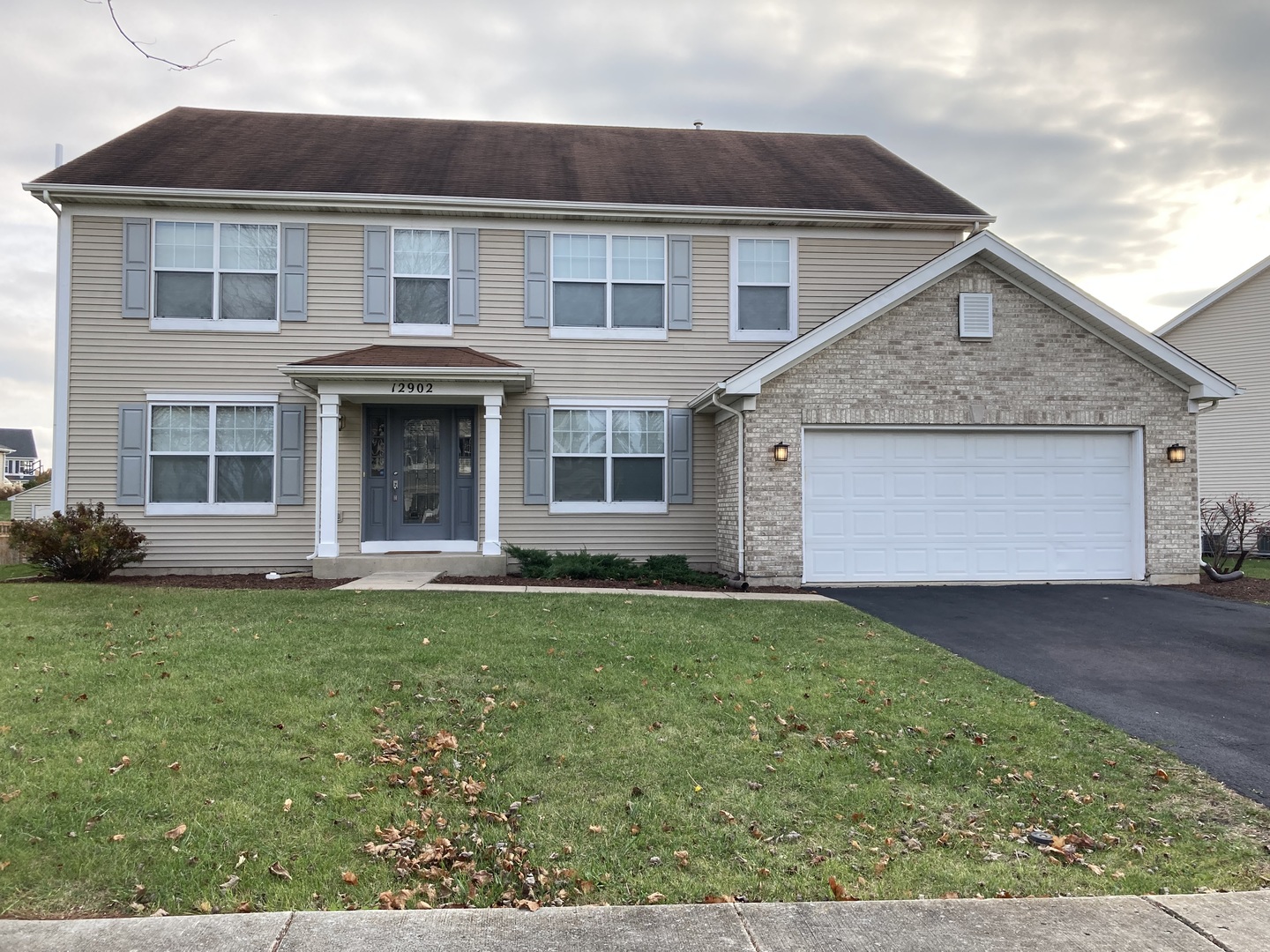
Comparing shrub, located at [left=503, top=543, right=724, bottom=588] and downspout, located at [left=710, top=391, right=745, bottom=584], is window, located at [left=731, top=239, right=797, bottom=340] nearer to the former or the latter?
downspout, located at [left=710, top=391, right=745, bottom=584]

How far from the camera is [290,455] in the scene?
41.8ft

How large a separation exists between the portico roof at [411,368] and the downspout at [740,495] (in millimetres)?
3261

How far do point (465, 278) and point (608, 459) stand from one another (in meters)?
3.75

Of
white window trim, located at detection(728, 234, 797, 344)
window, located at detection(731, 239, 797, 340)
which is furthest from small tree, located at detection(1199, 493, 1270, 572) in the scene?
window, located at detection(731, 239, 797, 340)

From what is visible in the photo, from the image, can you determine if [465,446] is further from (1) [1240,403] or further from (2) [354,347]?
(1) [1240,403]

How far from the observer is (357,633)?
24.1 feet

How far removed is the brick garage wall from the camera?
A: 37.9ft

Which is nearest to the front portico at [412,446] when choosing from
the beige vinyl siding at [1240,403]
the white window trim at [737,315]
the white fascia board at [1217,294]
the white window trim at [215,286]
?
the white window trim at [215,286]

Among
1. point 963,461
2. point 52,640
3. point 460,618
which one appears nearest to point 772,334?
point 963,461

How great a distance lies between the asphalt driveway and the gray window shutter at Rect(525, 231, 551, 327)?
637cm

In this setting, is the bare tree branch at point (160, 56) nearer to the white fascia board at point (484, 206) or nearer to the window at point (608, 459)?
the white fascia board at point (484, 206)

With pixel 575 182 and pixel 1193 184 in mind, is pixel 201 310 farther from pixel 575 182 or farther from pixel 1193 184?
pixel 1193 184

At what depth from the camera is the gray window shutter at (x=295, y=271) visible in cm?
1282

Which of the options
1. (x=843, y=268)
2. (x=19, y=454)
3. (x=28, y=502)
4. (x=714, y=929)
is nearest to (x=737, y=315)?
(x=843, y=268)
